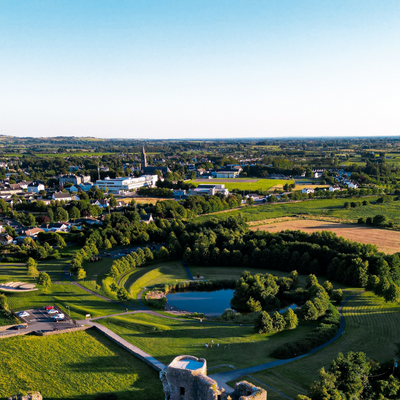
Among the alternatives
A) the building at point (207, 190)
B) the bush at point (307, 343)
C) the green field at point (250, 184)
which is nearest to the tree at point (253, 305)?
the bush at point (307, 343)

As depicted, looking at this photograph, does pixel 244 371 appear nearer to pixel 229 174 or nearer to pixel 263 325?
pixel 263 325

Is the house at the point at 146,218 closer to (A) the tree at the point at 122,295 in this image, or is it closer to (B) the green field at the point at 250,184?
(A) the tree at the point at 122,295

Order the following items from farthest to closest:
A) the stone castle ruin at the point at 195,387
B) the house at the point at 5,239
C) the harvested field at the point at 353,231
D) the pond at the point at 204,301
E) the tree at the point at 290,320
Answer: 1. the house at the point at 5,239
2. the harvested field at the point at 353,231
3. the pond at the point at 204,301
4. the tree at the point at 290,320
5. the stone castle ruin at the point at 195,387

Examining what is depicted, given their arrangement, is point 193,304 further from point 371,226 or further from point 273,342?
point 371,226

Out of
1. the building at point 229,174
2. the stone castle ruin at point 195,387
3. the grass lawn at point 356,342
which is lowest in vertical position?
the grass lawn at point 356,342

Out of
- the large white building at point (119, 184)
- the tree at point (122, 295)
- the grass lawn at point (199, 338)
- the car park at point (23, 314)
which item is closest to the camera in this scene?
the grass lawn at point (199, 338)

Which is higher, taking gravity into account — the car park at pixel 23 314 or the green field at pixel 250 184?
the green field at pixel 250 184

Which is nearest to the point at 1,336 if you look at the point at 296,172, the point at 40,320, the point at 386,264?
the point at 40,320

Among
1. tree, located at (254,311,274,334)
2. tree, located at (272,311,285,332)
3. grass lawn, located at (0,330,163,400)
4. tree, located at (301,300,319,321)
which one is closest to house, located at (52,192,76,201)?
grass lawn, located at (0,330,163,400)

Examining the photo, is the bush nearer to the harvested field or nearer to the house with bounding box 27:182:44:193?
the harvested field
